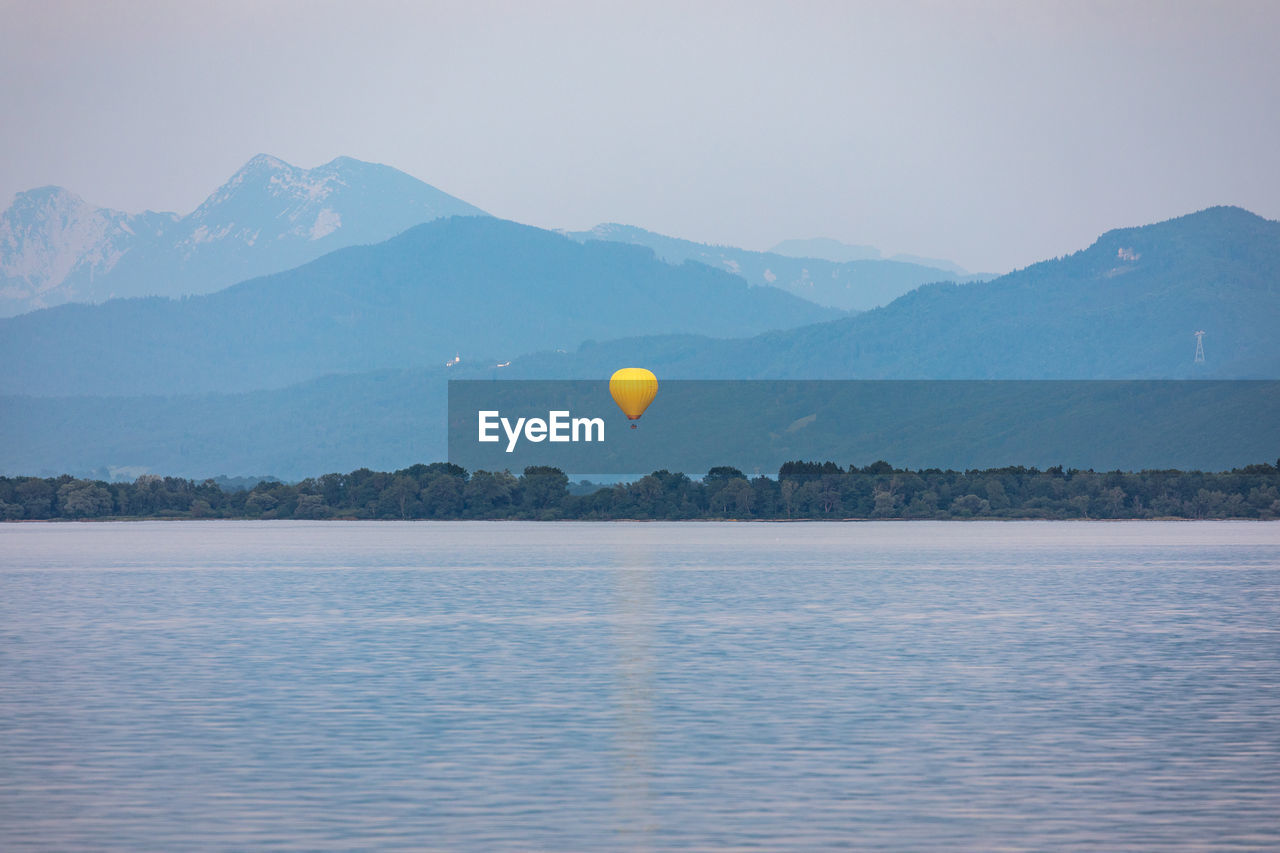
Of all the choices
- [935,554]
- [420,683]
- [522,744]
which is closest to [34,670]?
[420,683]

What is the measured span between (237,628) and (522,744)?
113 ft

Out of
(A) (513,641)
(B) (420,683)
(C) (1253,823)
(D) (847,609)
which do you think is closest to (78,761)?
(B) (420,683)

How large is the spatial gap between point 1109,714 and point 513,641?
2564 cm

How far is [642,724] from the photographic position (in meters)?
37.7

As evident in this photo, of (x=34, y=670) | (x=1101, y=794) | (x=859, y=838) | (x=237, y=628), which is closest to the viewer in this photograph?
(x=859, y=838)

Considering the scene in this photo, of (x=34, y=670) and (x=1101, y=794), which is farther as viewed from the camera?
(x=34, y=670)

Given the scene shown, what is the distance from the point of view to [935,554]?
157 meters

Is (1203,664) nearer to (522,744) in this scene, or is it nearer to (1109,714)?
(1109,714)

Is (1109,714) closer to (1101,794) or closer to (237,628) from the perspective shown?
(1101,794)

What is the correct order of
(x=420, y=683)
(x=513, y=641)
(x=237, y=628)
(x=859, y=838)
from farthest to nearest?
(x=237, y=628)
(x=513, y=641)
(x=420, y=683)
(x=859, y=838)

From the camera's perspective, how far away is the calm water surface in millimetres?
26203

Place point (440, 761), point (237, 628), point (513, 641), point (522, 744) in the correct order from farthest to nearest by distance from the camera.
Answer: point (237, 628) → point (513, 641) → point (522, 744) → point (440, 761)

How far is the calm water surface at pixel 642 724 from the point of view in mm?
26203

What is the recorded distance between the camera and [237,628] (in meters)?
66.6
